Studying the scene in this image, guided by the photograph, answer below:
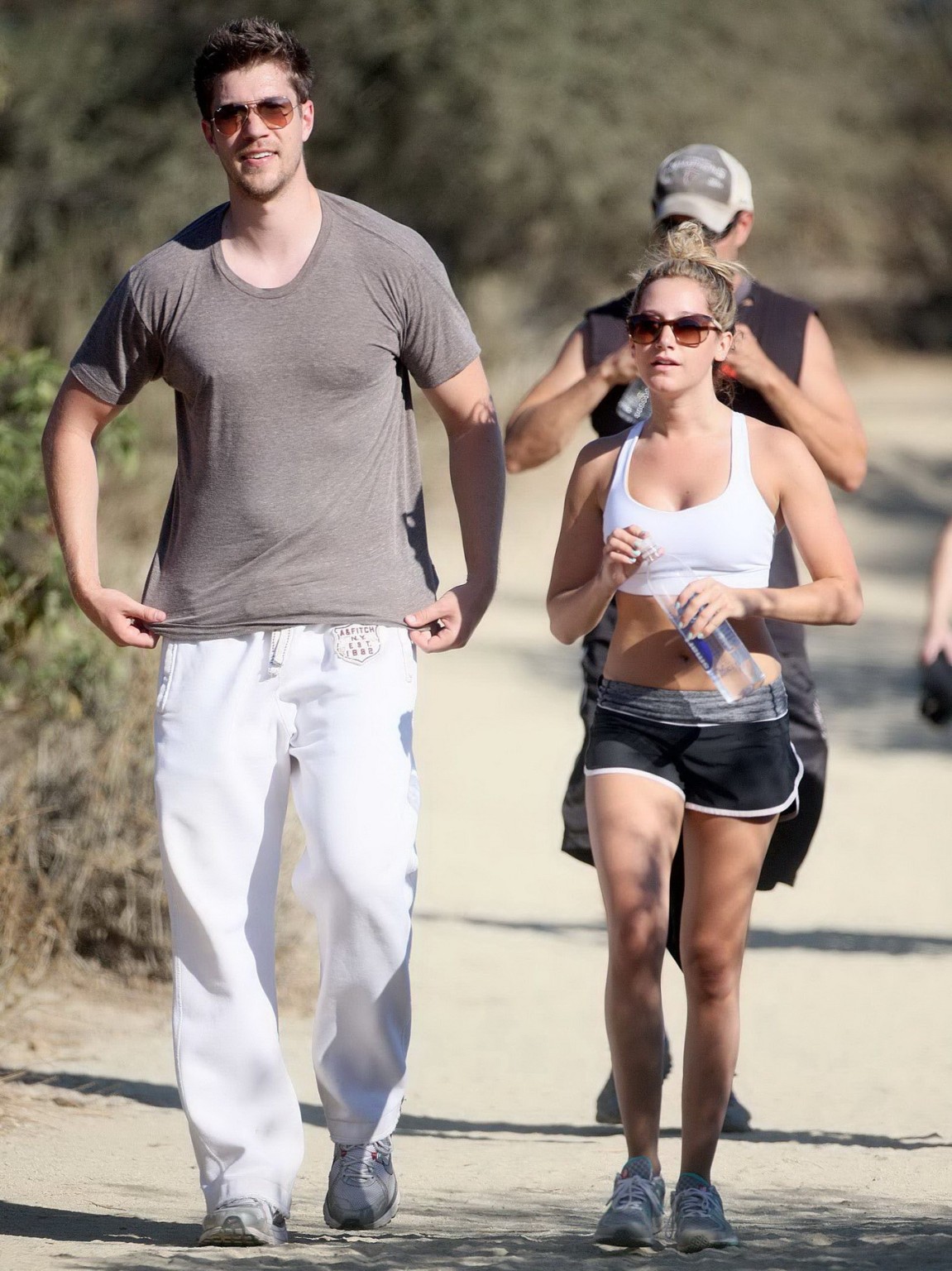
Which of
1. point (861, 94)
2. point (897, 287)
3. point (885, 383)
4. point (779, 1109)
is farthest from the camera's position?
point (897, 287)

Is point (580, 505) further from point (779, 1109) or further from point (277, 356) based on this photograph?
point (779, 1109)

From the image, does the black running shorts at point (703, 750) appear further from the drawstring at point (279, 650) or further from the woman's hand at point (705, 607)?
the drawstring at point (279, 650)

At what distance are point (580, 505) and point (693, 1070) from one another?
114 cm

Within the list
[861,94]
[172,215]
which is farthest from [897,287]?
[172,215]

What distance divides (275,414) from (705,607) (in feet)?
2.95

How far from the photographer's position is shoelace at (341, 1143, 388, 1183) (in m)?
3.79

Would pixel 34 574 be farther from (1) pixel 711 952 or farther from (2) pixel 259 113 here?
(1) pixel 711 952

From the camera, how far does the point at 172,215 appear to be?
19562mm

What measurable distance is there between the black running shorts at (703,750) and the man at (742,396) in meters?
0.65

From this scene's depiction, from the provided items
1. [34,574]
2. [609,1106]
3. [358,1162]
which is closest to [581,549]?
[358,1162]

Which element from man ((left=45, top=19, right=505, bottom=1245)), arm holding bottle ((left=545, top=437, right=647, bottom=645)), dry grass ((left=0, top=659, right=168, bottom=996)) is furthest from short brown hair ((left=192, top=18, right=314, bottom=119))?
dry grass ((left=0, top=659, right=168, bottom=996))

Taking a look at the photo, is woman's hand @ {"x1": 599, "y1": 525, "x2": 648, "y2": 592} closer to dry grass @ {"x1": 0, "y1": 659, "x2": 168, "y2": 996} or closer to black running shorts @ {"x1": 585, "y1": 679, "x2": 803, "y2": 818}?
black running shorts @ {"x1": 585, "y1": 679, "x2": 803, "y2": 818}

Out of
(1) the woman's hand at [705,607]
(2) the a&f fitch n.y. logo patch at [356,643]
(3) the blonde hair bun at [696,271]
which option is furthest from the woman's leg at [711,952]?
(3) the blonde hair bun at [696,271]

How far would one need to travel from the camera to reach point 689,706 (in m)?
3.76
